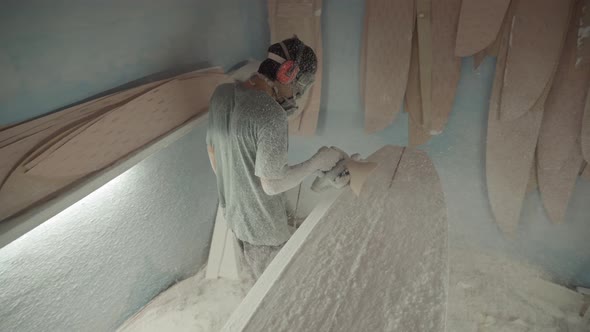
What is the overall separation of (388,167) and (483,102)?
2.11ft

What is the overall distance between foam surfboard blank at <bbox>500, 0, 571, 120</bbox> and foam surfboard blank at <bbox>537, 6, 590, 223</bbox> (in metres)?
0.05

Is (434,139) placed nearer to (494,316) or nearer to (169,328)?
(494,316)

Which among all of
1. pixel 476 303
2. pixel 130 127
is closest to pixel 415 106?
pixel 476 303

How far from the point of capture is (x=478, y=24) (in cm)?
143

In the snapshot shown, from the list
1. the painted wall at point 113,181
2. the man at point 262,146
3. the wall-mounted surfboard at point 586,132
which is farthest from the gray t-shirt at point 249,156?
the wall-mounted surfboard at point 586,132

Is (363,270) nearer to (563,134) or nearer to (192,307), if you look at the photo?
(563,134)

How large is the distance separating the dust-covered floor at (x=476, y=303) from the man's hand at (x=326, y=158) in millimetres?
1135

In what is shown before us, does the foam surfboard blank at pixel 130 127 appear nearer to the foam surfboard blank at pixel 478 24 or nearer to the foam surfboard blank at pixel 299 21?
the foam surfboard blank at pixel 299 21

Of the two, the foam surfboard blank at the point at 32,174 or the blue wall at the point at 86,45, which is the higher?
the blue wall at the point at 86,45

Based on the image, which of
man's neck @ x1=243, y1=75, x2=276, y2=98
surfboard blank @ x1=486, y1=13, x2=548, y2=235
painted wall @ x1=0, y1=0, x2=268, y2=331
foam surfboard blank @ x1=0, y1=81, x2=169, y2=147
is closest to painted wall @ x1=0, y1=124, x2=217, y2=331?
painted wall @ x1=0, y1=0, x2=268, y2=331

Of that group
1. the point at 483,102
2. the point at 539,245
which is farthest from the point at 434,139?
the point at 539,245

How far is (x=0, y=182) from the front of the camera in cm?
91

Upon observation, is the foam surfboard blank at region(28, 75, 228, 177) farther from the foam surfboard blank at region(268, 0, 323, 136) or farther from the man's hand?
the man's hand

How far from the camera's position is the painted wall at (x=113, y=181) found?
3.17 feet
